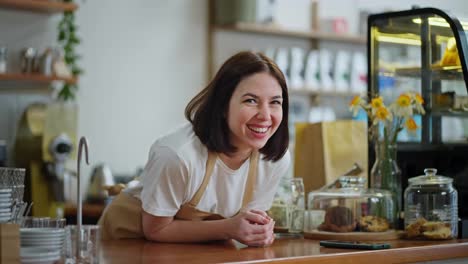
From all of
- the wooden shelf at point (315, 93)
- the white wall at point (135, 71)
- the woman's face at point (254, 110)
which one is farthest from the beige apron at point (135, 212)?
the wooden shelf at point (315, 93)

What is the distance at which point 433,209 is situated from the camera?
8.60 feet

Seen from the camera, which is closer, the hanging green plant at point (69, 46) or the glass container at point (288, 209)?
the glass container at point (288, 209)

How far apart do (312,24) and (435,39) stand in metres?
3.41

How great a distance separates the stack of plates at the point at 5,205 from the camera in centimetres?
191

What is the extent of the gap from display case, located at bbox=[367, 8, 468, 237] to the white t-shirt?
74 cm

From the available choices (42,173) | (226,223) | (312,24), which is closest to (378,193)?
(226,223)

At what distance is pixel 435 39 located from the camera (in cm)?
298

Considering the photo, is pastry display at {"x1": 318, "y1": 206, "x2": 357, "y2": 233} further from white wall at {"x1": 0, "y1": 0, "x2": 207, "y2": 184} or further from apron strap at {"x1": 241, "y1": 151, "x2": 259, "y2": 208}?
white wall at {"x1": 0, "y1": 0, "x2": 207, "y2": 184}

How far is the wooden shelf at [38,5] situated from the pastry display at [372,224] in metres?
2.73

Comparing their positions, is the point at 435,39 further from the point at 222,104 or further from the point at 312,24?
the point at 312,24

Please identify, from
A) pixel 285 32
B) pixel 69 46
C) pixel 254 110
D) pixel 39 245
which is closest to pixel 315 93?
pixel 285 32

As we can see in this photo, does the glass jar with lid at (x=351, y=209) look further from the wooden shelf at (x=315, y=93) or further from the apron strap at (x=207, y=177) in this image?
the wooden shelf at (x=315, y=93)

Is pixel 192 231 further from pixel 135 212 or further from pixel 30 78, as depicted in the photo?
pixel 30 78

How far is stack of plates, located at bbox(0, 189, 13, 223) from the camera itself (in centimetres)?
191
